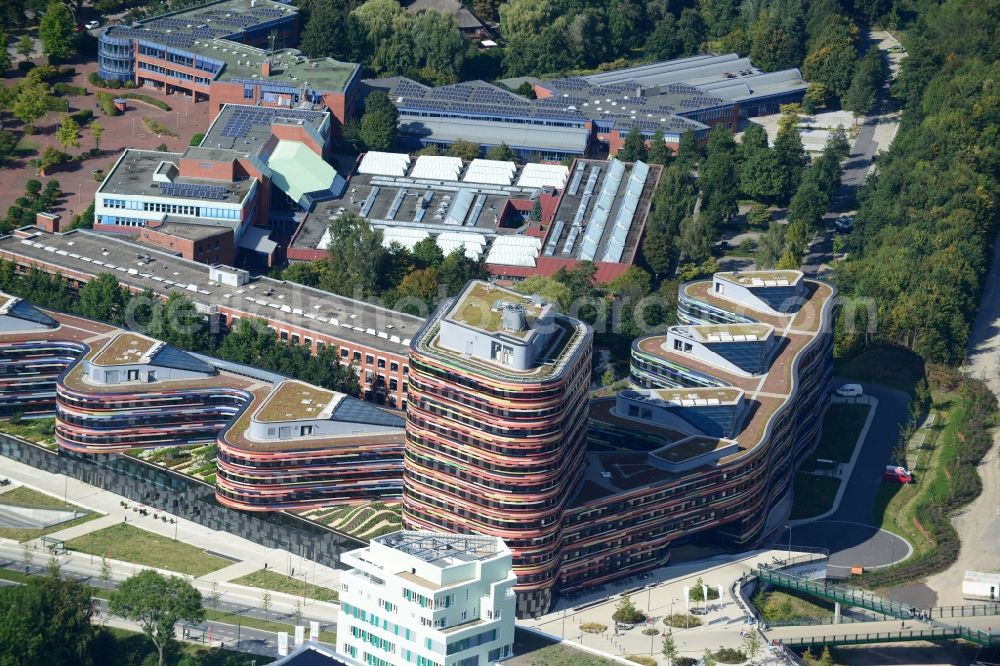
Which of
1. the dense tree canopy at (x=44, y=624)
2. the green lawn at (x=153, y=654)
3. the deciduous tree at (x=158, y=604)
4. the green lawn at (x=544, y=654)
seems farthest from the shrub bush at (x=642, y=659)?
the dense tree canopy at (x=44, y=624)

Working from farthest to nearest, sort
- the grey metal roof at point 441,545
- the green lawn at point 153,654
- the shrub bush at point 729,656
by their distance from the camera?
1. the shrub bush at point 729,656
2. the green lawn at point 153,654
3. the grey metal roof at point 441,545

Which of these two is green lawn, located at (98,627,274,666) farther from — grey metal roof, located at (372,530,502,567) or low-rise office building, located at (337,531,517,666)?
grey metal roof, located at (372,530,502,567)

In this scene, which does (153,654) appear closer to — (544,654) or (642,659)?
(544,654)

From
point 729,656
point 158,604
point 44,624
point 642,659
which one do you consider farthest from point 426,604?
point 44,624

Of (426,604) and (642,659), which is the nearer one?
(426,604)

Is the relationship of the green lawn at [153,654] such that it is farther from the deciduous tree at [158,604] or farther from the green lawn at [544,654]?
the green lawn at [544,654]

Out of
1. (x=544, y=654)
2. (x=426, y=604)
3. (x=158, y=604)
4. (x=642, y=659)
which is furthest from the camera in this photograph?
(x=642, y=659)

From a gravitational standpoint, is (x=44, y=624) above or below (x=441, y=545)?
below

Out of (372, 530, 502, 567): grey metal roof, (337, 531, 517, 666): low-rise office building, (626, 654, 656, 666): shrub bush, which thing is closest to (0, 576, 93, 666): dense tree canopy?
(337, 531, 517, 666): low-rise office building

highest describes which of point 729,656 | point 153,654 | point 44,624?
point 44,624

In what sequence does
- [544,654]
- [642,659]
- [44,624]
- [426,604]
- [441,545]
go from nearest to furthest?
[426,604] < [441,545] < [544,654] < [44,624] < [642,659]
